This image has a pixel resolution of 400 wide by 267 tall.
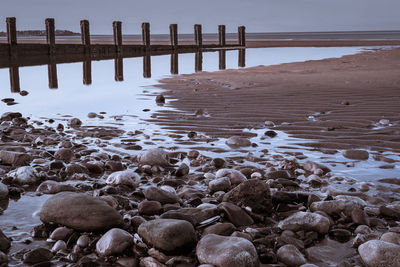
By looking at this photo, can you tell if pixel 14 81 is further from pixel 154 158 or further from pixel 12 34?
pixel 154 158

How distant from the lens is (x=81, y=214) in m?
2.46

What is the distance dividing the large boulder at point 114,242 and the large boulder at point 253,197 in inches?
30.2

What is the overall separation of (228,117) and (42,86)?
6.10 meters

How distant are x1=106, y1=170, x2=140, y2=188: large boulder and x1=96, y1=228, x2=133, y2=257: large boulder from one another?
3.05ft

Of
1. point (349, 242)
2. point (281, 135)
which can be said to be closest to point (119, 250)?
point (349, 242)

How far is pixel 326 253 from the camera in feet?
7.38

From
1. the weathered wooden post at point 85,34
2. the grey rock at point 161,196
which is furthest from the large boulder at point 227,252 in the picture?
the weathered wooden post at point 85,34

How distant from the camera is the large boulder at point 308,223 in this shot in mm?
2457

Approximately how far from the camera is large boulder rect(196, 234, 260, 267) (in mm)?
2004

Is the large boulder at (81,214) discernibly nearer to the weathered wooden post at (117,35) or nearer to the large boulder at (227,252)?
the large boulder at (227,252)

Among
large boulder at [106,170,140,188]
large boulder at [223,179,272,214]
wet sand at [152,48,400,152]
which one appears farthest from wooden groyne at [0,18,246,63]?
large boulder at [223,179,272,214]

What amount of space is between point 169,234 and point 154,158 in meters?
1.60

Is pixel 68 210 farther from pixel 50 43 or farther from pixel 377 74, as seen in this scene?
pixel 50 43

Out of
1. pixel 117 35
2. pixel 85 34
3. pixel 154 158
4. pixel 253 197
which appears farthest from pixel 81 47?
pixel 253 197
